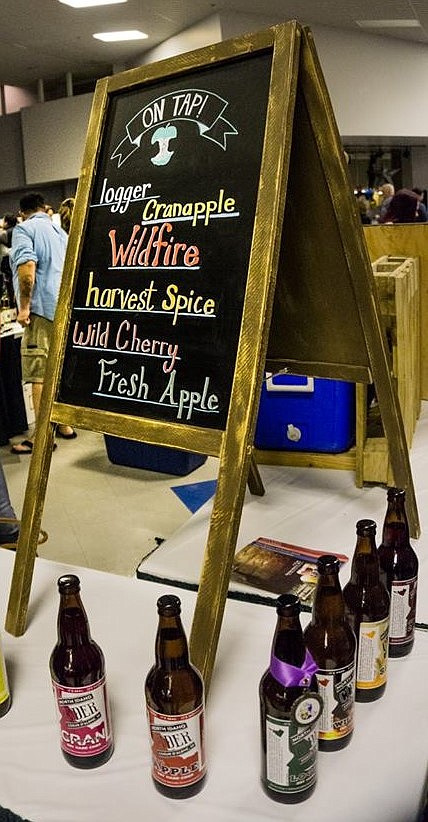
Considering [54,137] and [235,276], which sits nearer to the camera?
[235,276]

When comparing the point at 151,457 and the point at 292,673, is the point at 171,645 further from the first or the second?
the point at 151,457

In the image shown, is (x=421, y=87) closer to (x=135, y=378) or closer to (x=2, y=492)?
(x=2, y=492)

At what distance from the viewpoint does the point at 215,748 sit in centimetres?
103

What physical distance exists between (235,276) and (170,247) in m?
0.17

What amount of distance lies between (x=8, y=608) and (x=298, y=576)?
58 cm

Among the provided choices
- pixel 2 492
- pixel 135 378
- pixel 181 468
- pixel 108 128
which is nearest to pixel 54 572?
pixel 135 378

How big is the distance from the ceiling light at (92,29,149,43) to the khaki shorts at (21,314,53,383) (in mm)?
5033

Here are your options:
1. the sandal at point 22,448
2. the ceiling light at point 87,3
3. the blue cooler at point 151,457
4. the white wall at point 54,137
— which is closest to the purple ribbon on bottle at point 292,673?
the blue cooler at point 151,457

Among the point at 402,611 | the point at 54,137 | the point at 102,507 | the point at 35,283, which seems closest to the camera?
the point at 402,611

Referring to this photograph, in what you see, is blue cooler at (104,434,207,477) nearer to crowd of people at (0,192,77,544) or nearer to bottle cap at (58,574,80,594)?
crowd of people at (0,192,77,544)

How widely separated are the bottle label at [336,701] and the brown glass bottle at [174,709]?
17cm

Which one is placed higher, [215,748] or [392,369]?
[392,369]

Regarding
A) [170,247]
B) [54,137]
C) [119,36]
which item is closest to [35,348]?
[170,247]

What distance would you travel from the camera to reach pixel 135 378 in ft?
4.34
